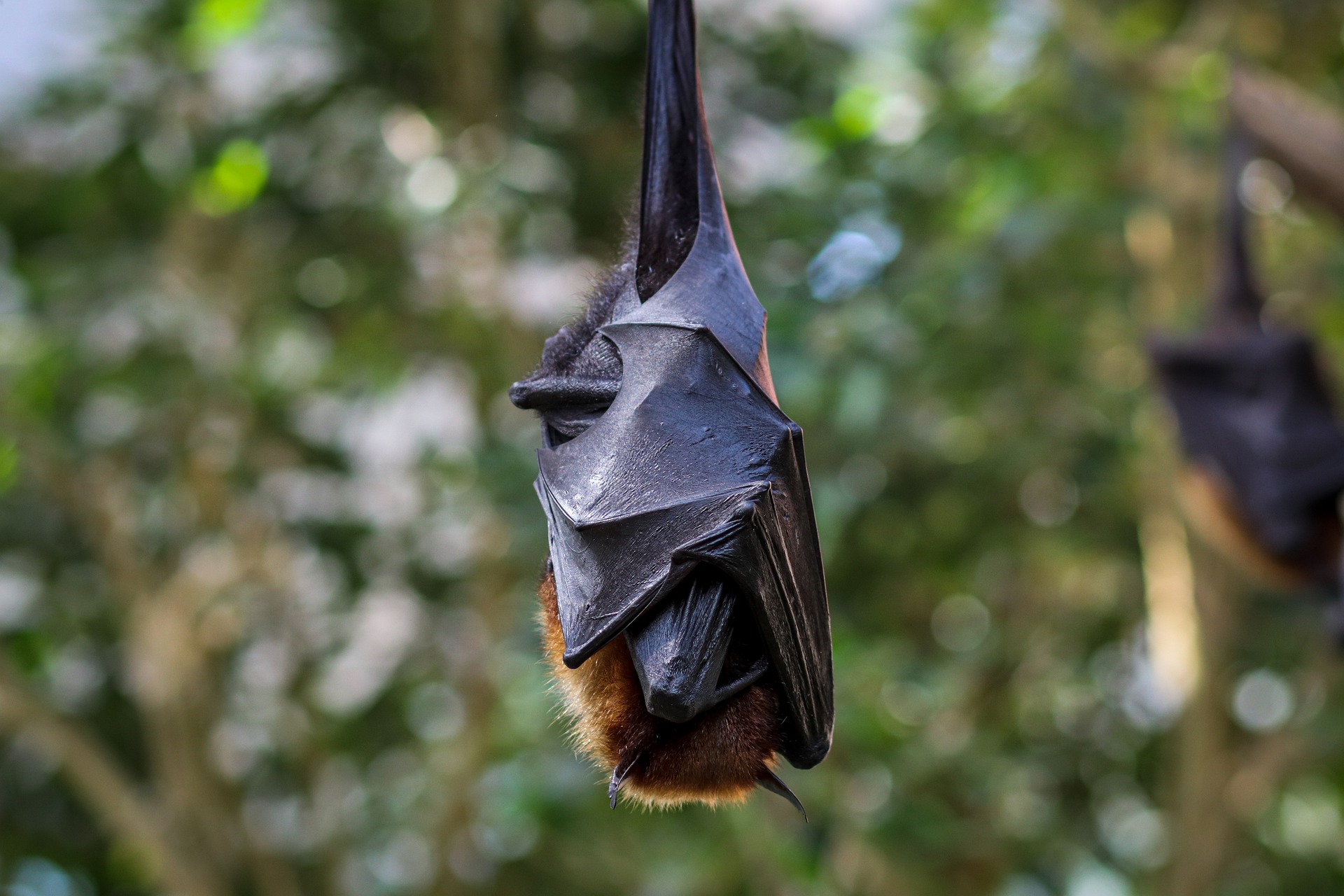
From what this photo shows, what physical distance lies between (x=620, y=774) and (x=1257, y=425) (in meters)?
3.12

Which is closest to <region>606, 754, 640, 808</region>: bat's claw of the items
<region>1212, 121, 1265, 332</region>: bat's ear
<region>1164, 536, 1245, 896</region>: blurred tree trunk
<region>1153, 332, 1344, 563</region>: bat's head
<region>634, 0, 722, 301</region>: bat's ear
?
<region>634, 0, 722, 301</region>: bat's ear

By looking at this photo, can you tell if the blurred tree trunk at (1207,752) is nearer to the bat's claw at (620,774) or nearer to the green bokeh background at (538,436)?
the green bokeh background at (538,436)

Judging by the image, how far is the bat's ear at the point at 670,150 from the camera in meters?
1.41

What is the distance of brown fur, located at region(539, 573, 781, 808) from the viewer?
52.1 inches

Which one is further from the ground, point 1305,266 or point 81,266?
point 81,266

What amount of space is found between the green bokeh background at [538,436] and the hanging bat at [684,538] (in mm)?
1430

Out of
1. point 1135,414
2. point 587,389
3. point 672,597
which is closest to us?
point 672,597

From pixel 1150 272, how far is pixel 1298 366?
1.44m

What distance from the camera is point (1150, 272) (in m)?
5.03

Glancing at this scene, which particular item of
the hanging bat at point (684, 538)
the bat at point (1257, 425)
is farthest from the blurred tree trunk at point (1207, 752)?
the hanging bat at point (684, 538)

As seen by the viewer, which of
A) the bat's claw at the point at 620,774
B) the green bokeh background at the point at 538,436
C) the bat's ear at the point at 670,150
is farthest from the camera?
the green bokeh background at the point at 538,436

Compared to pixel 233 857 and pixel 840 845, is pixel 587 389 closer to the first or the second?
pixel 840 845

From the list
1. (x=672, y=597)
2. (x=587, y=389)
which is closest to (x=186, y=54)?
(x=587, y=389)

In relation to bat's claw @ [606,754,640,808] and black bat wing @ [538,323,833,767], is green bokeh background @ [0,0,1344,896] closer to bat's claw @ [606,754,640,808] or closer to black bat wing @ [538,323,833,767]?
black bat wing @ [538,323,833,767]
